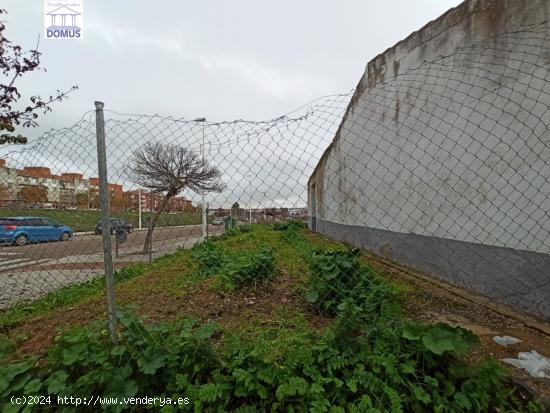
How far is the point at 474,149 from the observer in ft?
11.8

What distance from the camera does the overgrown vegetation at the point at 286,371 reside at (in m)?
1.58

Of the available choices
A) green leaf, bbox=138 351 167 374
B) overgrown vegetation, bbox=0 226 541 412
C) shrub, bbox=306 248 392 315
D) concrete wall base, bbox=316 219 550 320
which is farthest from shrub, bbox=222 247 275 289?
concrete wall base, bbox=316 219 550 320

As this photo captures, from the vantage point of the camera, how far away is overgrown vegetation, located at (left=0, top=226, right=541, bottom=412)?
158 centimetres

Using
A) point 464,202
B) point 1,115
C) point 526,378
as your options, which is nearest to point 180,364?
point 526,378

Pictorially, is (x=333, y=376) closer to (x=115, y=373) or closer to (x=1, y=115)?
(x=115, y=373)

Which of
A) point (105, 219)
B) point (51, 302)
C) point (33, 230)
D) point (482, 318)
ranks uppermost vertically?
point (105, 219)

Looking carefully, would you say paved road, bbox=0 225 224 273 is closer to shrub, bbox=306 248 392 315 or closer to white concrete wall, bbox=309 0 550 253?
shrub, bbox=306 248 392 315

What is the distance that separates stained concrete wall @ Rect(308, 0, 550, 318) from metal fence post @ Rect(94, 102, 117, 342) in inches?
110

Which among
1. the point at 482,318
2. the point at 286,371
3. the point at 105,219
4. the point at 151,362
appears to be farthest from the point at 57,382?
the point at 482,318

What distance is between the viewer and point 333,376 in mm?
1697

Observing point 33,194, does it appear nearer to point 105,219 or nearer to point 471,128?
point 105,219

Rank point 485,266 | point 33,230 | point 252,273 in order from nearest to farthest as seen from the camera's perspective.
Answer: point 485,266 → point 252,273 → point 33,230

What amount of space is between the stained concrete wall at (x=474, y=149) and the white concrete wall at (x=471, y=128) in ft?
0.04

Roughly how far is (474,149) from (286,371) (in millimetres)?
3463
